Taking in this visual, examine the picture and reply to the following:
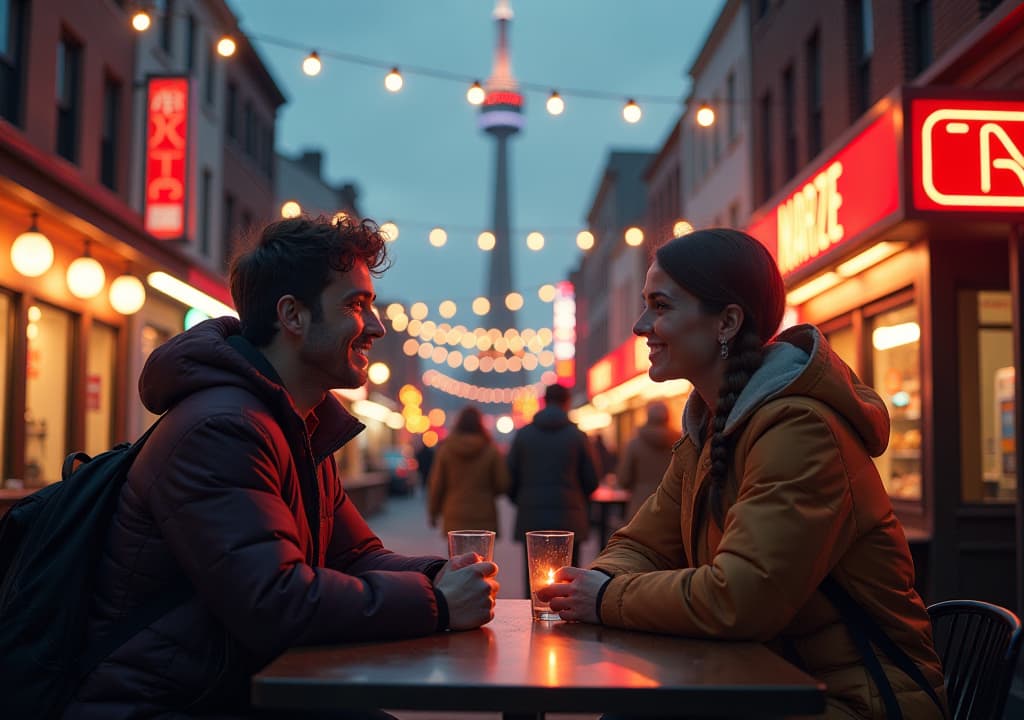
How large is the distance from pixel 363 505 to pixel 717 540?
2094cm

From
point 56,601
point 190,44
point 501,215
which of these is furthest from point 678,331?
point 501,215

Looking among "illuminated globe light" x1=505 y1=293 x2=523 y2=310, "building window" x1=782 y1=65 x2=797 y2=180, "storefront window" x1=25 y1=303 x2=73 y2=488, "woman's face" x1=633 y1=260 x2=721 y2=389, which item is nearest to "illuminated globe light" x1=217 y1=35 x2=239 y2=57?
"storefront window" x1=25 y1=303 x2=73 y2=488

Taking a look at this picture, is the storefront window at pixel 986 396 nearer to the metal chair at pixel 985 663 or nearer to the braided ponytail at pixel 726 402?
the metal chair at pixel 985 663

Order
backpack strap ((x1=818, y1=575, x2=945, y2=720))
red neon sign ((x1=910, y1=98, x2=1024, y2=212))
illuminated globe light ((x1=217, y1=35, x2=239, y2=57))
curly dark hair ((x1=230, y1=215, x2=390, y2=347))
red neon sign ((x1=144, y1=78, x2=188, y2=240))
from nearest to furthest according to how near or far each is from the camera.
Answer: backpack strap ((x1=818, y1=575, x2=945, y2=720)) < curly dark hair ((x1=230, y1=215, x2=390, y2=347)) < red neon sign ((x1=910, y1=98, x2=1024, y2=212)) < illuminated globe light ((x1=217, y1=35, x2=239, y2=57)) < red neon sign ((x1=144, y1=78, x2=188, y2=240))

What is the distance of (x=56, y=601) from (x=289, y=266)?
0.96 metres

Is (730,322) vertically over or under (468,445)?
over

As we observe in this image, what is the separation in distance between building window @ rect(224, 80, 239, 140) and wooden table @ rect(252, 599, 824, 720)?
82.8ft

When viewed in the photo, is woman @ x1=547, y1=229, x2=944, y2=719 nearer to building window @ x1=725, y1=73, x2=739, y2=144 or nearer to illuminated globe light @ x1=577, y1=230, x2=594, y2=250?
illuminated globe light @ x1=577, y1=230, x2=594, y2=250

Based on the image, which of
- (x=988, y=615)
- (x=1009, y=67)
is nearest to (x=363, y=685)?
(x=988, y=615)

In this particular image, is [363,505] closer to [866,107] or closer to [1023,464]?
[866,107]

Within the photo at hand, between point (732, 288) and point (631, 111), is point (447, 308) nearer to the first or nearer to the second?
point (631, 111)

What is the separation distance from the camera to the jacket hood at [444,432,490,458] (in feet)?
34.8

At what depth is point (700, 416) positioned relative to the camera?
325 centimetres

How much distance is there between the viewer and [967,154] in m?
7.45
